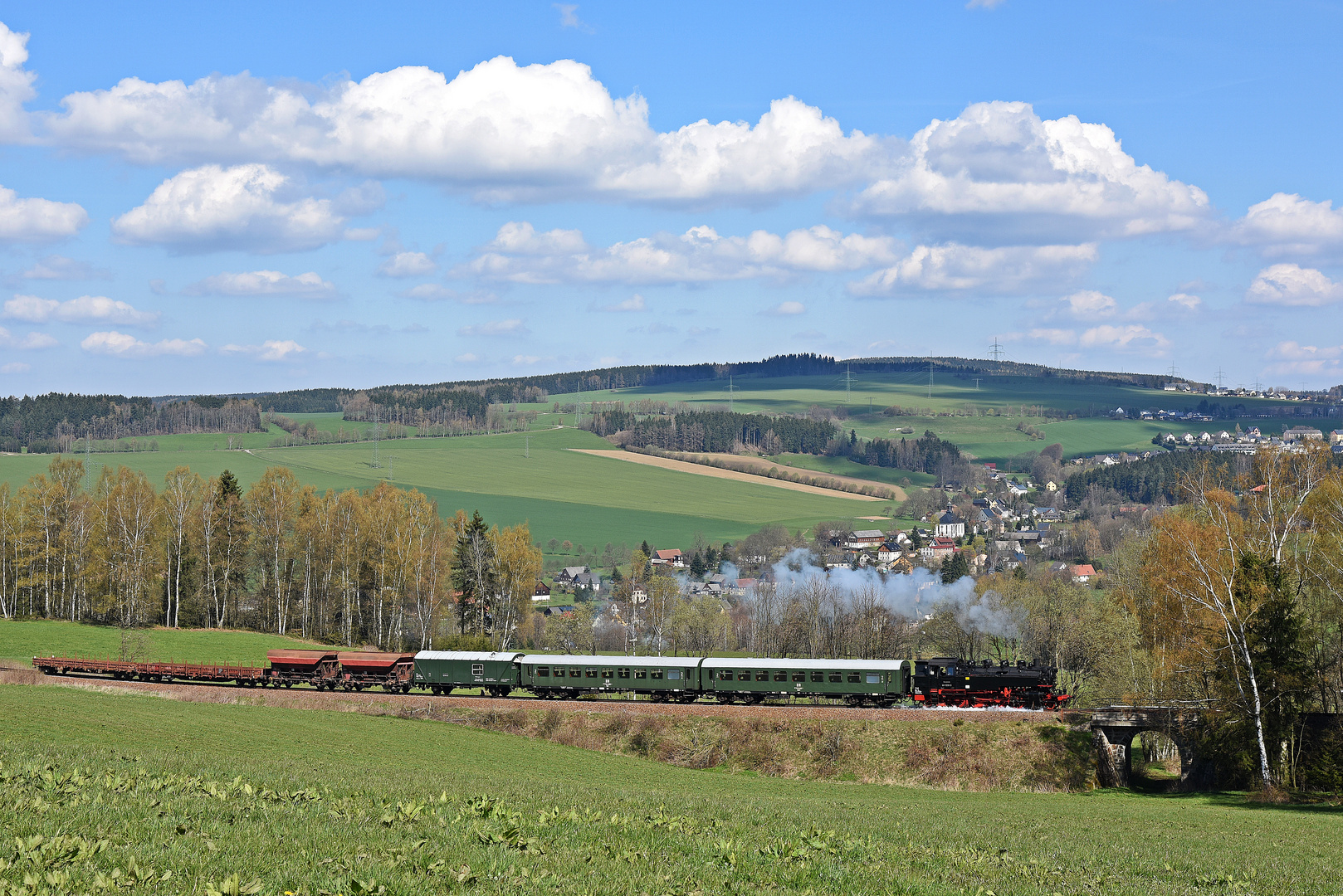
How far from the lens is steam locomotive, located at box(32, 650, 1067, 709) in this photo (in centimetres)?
6275

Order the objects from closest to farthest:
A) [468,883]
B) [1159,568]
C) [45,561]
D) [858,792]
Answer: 1. [468,883]
2. [858,792]
3. [1159,568]
4. [45,561]

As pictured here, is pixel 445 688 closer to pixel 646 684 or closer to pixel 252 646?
pixel 646 684

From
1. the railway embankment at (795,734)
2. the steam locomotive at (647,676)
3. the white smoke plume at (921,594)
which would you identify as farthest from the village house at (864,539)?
the railway embankment at (795,734)

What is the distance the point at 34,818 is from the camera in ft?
48.6

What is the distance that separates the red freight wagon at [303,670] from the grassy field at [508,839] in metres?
30.5

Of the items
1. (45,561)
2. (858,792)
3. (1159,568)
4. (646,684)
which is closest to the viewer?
(858,792)

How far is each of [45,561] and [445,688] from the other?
154ft

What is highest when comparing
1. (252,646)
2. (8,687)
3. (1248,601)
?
(1248,601)

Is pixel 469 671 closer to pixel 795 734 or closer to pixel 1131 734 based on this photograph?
pixel 795 734

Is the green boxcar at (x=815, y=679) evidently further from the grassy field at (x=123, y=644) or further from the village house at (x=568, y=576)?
the village house at (x=568, y=576)

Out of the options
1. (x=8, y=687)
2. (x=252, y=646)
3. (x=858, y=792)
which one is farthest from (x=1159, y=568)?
(x=252, y=646)

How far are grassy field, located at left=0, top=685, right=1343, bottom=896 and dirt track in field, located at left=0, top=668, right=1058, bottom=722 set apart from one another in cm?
1999

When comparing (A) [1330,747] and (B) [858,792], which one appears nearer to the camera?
(B) [858,792]

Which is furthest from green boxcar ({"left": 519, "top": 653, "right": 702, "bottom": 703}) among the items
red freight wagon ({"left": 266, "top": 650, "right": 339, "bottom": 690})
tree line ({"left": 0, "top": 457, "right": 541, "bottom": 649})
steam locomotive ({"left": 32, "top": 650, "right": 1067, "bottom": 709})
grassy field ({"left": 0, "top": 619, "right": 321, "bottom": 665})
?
tree line ({"left": 0, "top": 457, "right": 541, "bottom": 649})
